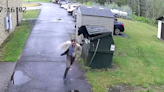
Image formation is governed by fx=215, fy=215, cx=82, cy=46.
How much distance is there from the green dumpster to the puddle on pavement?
107 inches

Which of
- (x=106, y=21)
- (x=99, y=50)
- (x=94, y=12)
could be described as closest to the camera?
(x=99, y=50)

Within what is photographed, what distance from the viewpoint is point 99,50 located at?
355 inches

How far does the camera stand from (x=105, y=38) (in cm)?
901

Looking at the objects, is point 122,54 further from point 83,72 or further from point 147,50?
point 83,72

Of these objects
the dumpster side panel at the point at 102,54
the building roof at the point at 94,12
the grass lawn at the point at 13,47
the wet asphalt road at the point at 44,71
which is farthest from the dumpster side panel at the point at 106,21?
the grass lawn at the point at 13,47

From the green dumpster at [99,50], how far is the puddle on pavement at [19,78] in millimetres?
2721

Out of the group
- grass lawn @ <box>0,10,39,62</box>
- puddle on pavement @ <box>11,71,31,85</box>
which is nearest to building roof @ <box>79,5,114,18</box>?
grass lawn @ <box>0,10,39,62</box>

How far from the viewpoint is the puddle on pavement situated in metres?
7.61

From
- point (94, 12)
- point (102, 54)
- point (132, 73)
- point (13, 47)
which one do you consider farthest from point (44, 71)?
point (94, 12)

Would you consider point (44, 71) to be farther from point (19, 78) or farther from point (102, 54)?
point (102, 54)

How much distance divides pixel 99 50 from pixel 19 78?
11.1 ft

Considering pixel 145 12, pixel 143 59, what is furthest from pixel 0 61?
pixel 145 12

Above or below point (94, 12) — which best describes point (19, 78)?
below

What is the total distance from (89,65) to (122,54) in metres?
3.48
